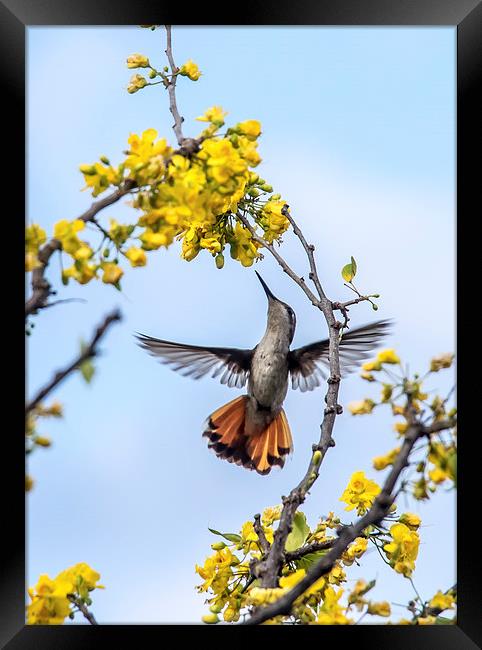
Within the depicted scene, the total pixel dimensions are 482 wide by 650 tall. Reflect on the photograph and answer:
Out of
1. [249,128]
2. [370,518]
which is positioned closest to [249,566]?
[370,518]

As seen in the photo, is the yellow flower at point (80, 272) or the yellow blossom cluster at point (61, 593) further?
the yellow blossom cluster at point (61, 593)

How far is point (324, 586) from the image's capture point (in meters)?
1.72

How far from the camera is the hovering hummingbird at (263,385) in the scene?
9.12 feet

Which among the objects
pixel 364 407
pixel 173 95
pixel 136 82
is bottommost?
pixel 364 407

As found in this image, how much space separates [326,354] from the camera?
108 inches

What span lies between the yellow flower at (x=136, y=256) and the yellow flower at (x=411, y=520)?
0.96m

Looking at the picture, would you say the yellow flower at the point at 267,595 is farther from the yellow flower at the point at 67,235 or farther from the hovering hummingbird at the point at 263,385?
the hovering hummingbird at the point at 263,385

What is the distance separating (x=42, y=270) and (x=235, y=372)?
5.30 ft

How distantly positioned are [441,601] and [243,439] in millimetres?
1389

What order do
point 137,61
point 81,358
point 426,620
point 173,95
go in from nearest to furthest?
point 81,358, point 426,620, point 173,95, point 137,61

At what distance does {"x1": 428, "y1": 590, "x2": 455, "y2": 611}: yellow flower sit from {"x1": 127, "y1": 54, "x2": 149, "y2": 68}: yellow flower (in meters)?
1.57

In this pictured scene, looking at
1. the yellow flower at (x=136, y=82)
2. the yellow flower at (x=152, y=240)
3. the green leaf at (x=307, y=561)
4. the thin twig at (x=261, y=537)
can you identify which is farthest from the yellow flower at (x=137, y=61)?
the green leaf at (x=307, y=561)

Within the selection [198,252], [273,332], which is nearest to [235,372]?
[273,332]
